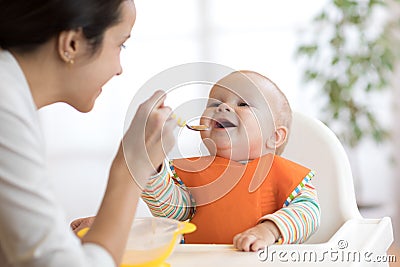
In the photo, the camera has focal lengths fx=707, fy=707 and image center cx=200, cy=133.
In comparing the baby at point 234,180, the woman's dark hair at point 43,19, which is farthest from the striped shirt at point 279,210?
the woman's dark hair at point 43,19

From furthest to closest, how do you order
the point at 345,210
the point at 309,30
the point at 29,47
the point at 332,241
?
the point at 309,30, the point at 345,210, the point at 332,241, the point at 29,47

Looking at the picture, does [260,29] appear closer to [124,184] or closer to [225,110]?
[225,110]

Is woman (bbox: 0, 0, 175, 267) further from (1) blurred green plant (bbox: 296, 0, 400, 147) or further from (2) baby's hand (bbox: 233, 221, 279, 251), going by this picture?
(1) blurred green plant (bbox: 296, 0, 400, 147)

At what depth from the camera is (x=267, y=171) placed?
137cm

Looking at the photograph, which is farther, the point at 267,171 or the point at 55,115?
the point at 55,115

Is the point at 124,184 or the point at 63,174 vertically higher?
the point at 124,184

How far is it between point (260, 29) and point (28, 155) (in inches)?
129

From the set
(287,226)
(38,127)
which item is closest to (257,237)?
(287,226)

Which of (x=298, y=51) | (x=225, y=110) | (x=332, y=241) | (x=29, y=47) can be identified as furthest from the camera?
(x=298, y=51)

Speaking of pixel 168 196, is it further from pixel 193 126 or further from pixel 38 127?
pixel 38 127

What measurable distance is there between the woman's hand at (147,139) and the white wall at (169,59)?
284cm

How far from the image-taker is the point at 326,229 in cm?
147

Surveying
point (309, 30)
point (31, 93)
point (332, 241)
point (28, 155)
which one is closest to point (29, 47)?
point (31, 93)

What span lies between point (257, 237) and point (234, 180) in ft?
0.56
